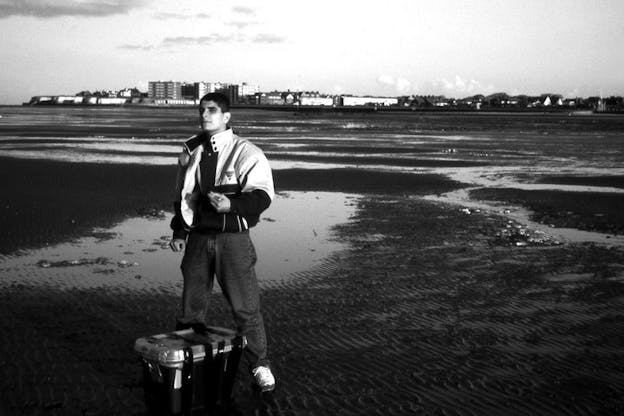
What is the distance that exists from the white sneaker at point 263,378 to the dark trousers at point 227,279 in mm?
51

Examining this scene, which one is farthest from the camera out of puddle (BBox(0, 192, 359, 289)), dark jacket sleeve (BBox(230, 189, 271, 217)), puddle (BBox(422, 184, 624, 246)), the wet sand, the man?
puddle (BBox(422, 184, 624, 246))

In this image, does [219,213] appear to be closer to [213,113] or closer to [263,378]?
[213,113]

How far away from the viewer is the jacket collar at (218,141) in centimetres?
557

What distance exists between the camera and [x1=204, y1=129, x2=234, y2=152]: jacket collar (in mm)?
5574

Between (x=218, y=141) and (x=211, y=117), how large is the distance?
184 millimetres

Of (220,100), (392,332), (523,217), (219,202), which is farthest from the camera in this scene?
(523,217)

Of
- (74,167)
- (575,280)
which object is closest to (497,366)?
(575,280)

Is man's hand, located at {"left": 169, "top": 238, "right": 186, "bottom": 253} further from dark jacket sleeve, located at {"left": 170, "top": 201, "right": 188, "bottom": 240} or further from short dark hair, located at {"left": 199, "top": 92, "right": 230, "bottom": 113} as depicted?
short dark hair, located at {"left": 199, "top": 92, "right": 230, "bottom": 113}

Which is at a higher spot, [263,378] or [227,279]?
[227,279]

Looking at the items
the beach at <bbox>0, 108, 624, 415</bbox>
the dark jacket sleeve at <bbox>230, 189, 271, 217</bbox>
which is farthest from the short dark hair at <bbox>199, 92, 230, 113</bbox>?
the beach at <bbox>0, 108, 624, 415</bbox>

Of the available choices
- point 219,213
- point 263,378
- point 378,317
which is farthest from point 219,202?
point 378,317

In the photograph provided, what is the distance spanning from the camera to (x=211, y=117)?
5.60 m

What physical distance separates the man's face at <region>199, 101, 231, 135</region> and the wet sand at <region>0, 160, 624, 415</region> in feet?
6.58

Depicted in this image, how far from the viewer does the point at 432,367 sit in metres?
6.49
